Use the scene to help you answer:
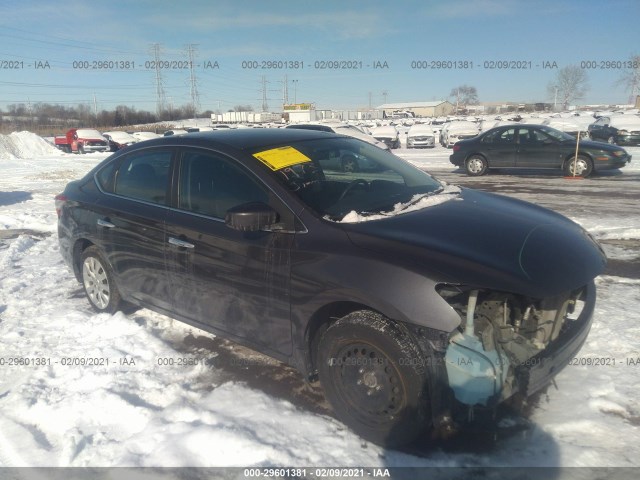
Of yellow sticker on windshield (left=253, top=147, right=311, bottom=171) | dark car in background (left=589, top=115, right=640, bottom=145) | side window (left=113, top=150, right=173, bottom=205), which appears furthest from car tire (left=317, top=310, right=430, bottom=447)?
dark car in background (left=589, top=115, right=640, bottom=145)

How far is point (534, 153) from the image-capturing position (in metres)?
14.8

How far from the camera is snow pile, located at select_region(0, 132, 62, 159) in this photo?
2822 cm

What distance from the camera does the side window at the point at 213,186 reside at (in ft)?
11.3

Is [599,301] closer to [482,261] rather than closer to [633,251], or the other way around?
[633,251]

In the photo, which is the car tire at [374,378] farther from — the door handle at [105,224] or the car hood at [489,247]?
the door handle at [105,224]

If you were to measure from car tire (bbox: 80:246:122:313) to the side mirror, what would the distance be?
213cm

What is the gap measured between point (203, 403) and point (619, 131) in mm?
23734

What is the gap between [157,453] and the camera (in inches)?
113

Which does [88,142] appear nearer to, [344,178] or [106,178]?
[106,178]

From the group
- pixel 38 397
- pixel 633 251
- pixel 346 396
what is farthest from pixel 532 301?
pixel 633 251

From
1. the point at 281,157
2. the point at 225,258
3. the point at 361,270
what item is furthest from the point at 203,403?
the point at 281,157

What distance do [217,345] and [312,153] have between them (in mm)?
1819

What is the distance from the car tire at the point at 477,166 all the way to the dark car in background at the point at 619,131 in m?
10.1

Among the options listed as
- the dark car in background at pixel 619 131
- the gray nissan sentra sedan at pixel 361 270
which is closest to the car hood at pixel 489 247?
the gray nissan sentra sedan at pixel 361 270
